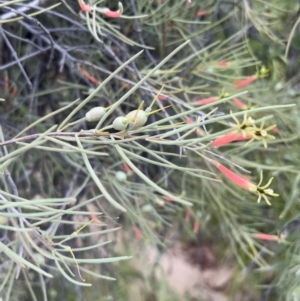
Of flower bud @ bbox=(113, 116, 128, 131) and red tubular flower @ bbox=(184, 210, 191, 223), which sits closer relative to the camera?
flower bud @ bbox=(113, 116, 128, 131)

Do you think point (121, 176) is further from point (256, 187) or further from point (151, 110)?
point (256, 187)

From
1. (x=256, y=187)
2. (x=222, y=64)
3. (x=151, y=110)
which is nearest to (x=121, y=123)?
(x=256, y=187)

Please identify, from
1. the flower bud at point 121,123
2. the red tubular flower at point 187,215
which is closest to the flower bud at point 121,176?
the red tubular flower at point 187,215

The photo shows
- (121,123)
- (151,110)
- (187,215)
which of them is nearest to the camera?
(121,123)

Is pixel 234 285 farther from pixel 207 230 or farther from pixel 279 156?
pixel 279 156

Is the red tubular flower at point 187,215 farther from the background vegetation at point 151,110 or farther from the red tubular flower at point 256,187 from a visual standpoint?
the red tubular flower at point 256,187

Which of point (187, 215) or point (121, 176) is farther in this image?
point (187, 215)

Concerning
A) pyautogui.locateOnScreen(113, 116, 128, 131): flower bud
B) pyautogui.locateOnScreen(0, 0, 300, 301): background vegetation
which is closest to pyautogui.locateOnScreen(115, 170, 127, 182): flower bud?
pyautogui.locateOnScreen(0, 0, 300, 301): background vegetation

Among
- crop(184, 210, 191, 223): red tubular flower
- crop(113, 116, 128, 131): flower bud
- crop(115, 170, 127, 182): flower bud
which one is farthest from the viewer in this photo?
crop(184, 210, 191, 223): red tubular flower

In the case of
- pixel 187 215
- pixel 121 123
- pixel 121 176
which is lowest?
pixel 187 215

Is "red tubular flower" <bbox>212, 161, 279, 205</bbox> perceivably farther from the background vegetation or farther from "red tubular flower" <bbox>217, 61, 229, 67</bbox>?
"red tubular flower" <bbox>217, 61, 229, 67</bbox>

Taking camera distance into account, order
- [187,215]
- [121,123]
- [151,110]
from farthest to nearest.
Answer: [187,215], [151,110], [121,123]

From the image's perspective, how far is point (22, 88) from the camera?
82 centimetres

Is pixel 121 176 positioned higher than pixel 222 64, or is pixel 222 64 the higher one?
pixel 222 64
